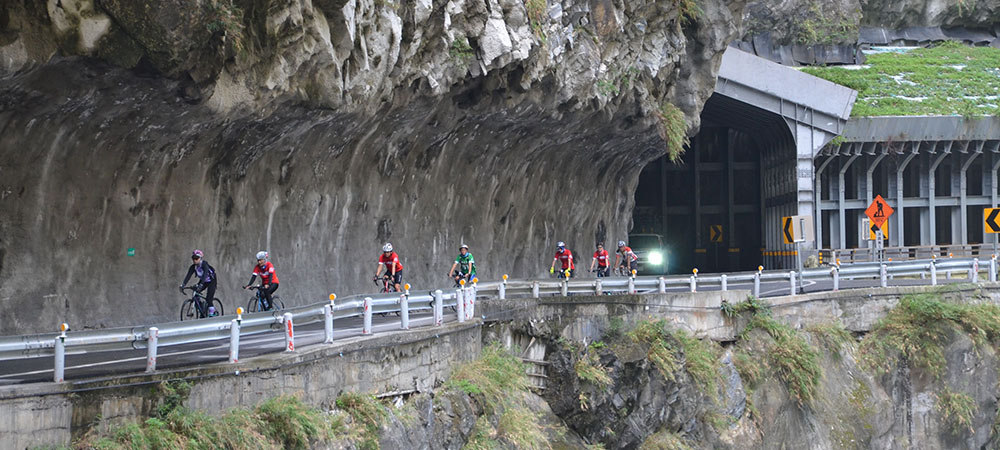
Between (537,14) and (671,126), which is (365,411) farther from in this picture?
(671,126)

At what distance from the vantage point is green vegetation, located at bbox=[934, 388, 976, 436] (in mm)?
28344

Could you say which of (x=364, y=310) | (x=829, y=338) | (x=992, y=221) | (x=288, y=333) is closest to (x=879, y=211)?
(x=829, y=338)

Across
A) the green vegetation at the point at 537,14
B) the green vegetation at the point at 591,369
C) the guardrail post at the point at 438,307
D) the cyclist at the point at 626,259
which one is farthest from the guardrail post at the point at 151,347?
the cyclist at the point at 626,259

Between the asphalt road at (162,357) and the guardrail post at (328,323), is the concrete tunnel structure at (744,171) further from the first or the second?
the guardrail post at (328,323)

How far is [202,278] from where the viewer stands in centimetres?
1812

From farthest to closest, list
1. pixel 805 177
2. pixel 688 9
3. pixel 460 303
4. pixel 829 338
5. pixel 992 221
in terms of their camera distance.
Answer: pixel 805 177 < pixel 688 9 < pixel 992 221 < pixel 829 338 < pixel 460 303

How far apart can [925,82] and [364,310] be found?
140ft

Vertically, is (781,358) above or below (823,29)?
below

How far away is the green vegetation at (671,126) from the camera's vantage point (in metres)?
37.0

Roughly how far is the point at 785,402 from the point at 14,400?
1948cm

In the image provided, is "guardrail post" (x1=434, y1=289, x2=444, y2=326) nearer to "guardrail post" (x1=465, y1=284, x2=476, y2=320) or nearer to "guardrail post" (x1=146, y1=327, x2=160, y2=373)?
"guardrail post" (x1=465, y1=284, x2=476, y2=320)

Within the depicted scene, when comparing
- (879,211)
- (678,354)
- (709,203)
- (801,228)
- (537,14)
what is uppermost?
(537,14)

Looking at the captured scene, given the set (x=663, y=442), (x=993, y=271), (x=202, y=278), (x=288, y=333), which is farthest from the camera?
(x=993, y=271)

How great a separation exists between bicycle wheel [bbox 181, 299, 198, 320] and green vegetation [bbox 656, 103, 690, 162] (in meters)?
21.0
